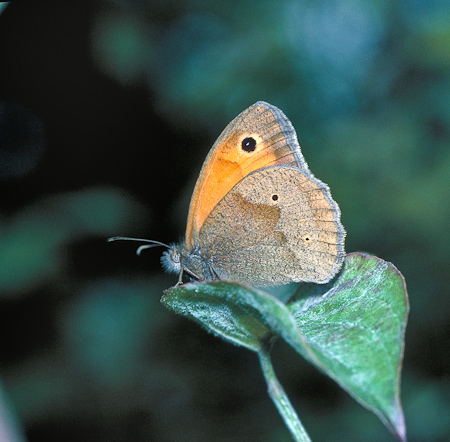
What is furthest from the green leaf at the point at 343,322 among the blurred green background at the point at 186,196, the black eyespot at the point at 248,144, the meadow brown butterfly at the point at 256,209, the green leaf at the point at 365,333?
the blurred green background at the point at 186,196

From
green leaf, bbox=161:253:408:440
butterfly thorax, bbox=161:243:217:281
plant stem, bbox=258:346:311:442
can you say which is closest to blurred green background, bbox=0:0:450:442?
butterfly thorax, bbox=161:243:217:281

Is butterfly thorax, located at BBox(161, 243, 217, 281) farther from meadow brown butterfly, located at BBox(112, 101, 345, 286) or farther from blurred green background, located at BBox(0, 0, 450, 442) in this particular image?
blurred green background, located at BBox(0, 0, 450, 442)

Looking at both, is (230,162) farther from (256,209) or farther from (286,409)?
(286,409)

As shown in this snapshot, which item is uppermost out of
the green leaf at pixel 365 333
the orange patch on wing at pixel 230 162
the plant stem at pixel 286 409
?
the orange patch on wing at pixel 230 162

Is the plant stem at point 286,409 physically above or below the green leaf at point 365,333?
below

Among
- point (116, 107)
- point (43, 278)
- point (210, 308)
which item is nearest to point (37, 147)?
point (116, 107)

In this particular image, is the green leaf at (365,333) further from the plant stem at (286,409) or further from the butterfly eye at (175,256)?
the butterfly eye at (175,256)

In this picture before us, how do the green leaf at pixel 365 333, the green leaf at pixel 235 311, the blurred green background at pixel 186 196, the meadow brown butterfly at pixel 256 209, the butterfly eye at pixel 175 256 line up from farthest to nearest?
1. the blurred green background at pixel 186 196
2. the butterfly eye at pixel 175 256
3. the meadow brown butterfly at pixel 256 209
4. the green leaf at pixel 235 311
5. the green leaf at pixel 365 333

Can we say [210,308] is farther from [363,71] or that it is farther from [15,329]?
[363,71]

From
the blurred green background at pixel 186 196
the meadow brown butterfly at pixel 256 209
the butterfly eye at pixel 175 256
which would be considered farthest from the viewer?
the blurred green background at pixel 186 196
